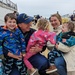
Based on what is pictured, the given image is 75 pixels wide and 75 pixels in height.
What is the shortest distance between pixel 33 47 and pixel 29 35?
0.24 m

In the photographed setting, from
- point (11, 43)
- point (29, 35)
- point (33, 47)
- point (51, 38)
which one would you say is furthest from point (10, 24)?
point (51, 38)

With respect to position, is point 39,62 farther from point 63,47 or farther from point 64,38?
point 64,38

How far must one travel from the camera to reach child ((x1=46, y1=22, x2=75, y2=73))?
461 centimetres

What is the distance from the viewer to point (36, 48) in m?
4.64

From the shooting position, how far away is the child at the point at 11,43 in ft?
14.4

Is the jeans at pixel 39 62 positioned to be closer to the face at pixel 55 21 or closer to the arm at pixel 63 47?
the arm at pixel 63 47

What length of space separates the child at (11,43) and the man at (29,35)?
0.61ft

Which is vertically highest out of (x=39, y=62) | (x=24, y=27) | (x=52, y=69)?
(x=24, y=27)

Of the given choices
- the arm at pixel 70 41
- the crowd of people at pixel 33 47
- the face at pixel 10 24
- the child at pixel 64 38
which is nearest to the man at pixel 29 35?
the crowd of people at pixel 33 47

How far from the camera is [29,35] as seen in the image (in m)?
4.74

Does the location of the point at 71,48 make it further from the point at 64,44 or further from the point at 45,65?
the point at 45,65

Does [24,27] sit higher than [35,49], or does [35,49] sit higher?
[24,27]

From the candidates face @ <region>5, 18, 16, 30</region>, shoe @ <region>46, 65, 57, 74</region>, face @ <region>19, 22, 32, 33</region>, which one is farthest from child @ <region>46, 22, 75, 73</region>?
face @ <region>5, 18, 16, 30</region>

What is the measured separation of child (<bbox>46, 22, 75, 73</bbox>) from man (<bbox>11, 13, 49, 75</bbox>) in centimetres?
13
